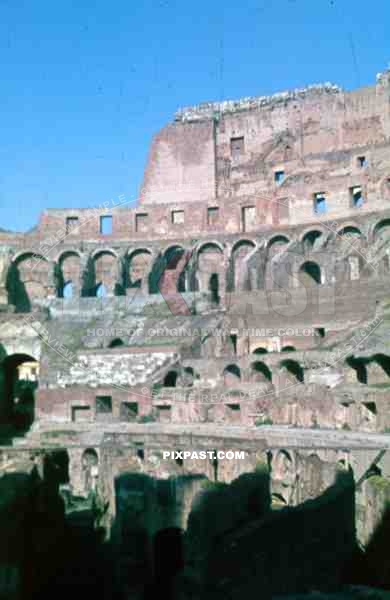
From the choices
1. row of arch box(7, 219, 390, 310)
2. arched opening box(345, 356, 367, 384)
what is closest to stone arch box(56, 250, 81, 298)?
row of arch box(7, 219, 390, 310)

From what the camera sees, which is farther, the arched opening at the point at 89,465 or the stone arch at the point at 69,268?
the stone arch at the point at 69,268

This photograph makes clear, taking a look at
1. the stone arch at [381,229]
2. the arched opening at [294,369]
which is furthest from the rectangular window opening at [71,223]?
the arched opening at [294,369]

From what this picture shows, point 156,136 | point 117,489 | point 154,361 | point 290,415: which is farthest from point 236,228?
point 117,489

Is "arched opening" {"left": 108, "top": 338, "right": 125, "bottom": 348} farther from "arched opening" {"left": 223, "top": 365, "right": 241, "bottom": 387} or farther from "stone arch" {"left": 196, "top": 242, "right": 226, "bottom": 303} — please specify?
"stone arch" {"left": 196, "top": 242, "right": 226, "bottom": 303}

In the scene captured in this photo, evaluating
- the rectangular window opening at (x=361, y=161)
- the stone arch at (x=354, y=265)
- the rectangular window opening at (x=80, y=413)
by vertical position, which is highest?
the rectangular window opening at (x=361, y=161)

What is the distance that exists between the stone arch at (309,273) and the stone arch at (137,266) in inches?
384

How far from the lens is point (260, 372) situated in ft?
81.0

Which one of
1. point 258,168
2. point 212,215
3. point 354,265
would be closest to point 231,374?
point 354,265

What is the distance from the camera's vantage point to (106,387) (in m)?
25.3

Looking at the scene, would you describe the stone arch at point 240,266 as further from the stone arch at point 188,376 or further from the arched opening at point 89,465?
the arched opening at point 89,465

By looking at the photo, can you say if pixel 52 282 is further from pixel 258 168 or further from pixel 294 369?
pixel 294 369

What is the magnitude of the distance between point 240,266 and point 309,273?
4.22m

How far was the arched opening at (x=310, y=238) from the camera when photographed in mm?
33875

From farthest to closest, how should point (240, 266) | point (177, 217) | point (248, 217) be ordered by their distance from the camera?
point (177, 217), point (248, 217), point (240, 266)
